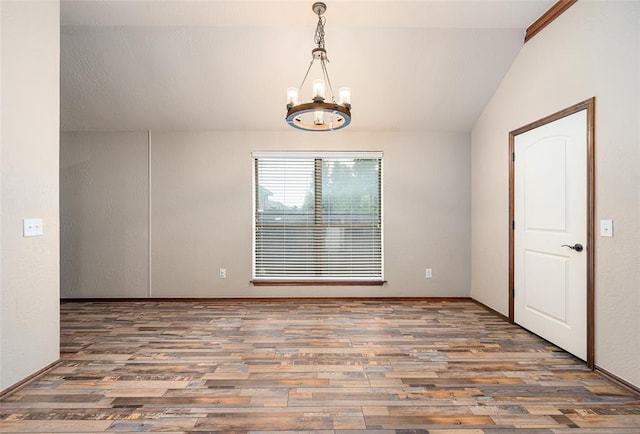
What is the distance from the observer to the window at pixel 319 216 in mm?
4762

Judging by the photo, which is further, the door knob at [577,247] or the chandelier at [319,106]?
the door knob at [577,247]

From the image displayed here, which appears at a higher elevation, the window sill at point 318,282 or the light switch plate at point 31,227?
the light switch plate at point 31,227

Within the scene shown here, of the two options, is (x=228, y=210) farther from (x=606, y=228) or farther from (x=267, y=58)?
(x=606, y=228)

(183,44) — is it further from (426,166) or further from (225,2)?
(426,166)

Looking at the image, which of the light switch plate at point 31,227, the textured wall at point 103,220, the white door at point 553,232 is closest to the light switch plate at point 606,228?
the white door at point 553,232

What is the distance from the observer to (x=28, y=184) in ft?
7.90

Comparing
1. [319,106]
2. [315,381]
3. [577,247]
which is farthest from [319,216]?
[577,247]

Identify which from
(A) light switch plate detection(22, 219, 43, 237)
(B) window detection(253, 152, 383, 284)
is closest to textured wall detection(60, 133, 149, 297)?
(B) window detection(253, 152, 383, 284)

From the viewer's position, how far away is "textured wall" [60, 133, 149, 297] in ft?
15.2

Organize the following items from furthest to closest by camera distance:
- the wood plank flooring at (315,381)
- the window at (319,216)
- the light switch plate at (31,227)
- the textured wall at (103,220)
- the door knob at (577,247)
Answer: the window at (319,216)
the textured wall at (103,220)
the door knob at (577,247)
the light switch plate at (31,227)
the wood plank flooring at (315,381)

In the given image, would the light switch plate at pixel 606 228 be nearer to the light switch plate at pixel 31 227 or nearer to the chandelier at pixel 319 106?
the chandelier at pixel 319 106

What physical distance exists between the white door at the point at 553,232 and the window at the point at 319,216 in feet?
5.91

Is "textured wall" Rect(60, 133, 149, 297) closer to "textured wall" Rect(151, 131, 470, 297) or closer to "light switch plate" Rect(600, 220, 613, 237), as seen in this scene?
"textured wall" Rect(151, 131, 470, 297)

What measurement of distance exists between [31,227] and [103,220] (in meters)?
2.40
